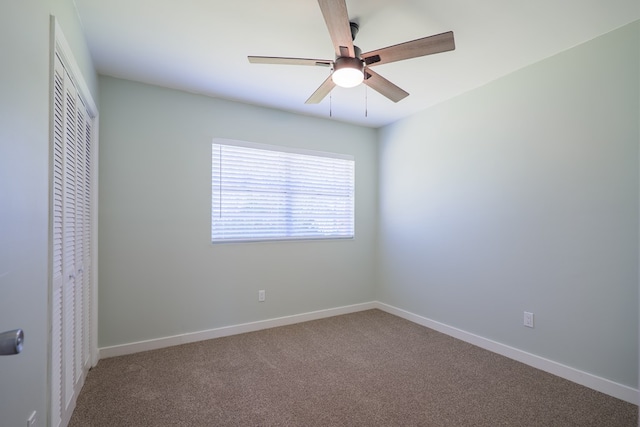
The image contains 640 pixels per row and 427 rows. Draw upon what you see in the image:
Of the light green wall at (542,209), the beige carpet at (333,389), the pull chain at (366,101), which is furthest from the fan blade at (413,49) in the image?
the beige carpet at (333,389)

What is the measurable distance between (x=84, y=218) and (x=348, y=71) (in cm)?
218

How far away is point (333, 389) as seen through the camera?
2.26 metres

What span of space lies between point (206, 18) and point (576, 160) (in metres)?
2.84

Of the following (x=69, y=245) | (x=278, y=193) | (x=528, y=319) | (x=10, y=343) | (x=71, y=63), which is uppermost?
(x=71, y=63)

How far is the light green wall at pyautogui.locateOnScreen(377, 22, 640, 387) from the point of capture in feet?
7.06

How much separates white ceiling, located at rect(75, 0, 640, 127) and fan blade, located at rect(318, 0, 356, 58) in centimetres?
31

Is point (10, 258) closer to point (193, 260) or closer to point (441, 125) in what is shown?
point (193, 260)

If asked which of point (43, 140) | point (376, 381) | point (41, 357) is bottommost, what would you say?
point (376, 381)

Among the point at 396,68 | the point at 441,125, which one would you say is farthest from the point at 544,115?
the point at 396,68

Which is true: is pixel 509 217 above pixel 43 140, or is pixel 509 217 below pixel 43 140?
below

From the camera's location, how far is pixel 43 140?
1.36 m

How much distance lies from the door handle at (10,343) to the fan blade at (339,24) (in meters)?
1.58

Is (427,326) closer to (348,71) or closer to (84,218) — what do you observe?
(348,71)

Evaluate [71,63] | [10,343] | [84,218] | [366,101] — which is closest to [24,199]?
[10,343]
